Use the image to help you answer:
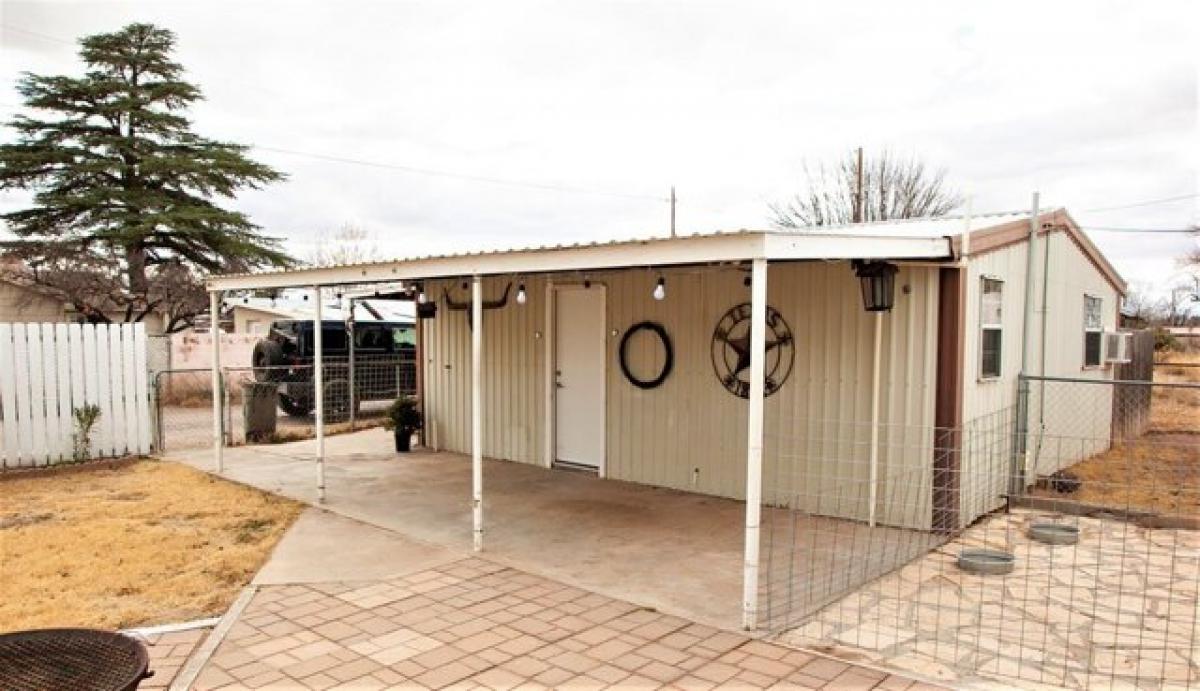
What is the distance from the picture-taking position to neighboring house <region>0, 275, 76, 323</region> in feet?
65.1

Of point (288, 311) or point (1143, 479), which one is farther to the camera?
point (288, 311)

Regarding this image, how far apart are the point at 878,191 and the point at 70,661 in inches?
816

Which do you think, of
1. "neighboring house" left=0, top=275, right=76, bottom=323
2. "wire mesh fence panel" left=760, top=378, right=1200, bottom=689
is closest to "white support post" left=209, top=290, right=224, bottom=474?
"wire mesh fence panel" left=760, top=378, right=1200, bottom=689

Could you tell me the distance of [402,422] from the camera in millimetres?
9289

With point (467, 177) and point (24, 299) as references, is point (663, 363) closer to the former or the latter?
point (467, 177)

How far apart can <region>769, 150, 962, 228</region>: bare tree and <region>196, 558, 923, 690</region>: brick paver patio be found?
17.1m

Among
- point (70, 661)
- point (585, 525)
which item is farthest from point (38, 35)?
point (70, 661)

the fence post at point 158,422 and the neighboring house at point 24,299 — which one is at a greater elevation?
the neighboring house at point 24,299

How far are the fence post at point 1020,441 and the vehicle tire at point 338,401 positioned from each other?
959cm

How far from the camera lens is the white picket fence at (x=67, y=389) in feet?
26.7

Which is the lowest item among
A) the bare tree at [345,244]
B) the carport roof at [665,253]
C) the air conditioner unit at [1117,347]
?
the air conditioner unit at [1117,347]

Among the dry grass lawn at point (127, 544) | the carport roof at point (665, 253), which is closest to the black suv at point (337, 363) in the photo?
the dry grass lawn at point (127, 544)

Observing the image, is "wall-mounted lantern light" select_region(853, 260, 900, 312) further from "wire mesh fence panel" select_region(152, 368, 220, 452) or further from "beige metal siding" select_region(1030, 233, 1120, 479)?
"wire mesh fence panel" select_region(152, 368, 220, 452)

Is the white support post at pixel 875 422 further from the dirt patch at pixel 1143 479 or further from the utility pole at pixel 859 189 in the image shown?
the utility pole at pixel 859 189
